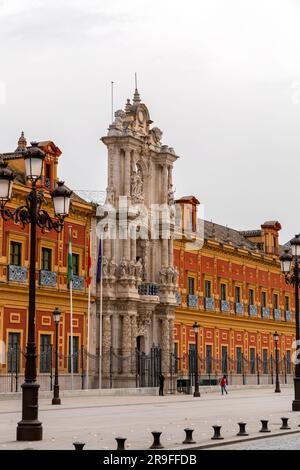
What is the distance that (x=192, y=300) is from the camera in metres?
53.2

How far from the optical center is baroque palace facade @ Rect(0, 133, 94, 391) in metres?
37.8

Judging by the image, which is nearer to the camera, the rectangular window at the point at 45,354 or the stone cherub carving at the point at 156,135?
the rectangular window at the point at 45,354

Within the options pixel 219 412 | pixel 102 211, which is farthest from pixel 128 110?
pixel 219 412

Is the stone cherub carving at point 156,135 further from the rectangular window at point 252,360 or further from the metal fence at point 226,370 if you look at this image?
the rectangular window at point 252,360

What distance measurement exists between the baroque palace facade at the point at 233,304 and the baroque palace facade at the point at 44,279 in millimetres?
9417

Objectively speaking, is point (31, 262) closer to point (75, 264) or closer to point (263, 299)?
point (75, 264)

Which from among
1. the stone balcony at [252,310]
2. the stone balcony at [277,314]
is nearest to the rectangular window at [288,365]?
the stone balcony at [277,314]

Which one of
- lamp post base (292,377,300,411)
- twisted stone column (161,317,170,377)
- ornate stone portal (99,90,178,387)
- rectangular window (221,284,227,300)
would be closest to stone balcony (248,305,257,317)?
rectangular window (221,284,227,300)

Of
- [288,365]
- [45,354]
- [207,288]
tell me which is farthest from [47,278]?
[288,365]

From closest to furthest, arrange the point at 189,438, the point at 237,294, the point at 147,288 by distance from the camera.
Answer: the point at 189,438 → the point at 147,288 → the point at 237,294

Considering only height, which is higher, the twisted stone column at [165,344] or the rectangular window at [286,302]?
the rectangular window at [286,302]

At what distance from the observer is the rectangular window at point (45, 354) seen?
3953cm

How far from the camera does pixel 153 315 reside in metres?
48.1

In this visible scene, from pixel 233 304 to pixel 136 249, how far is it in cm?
1361
